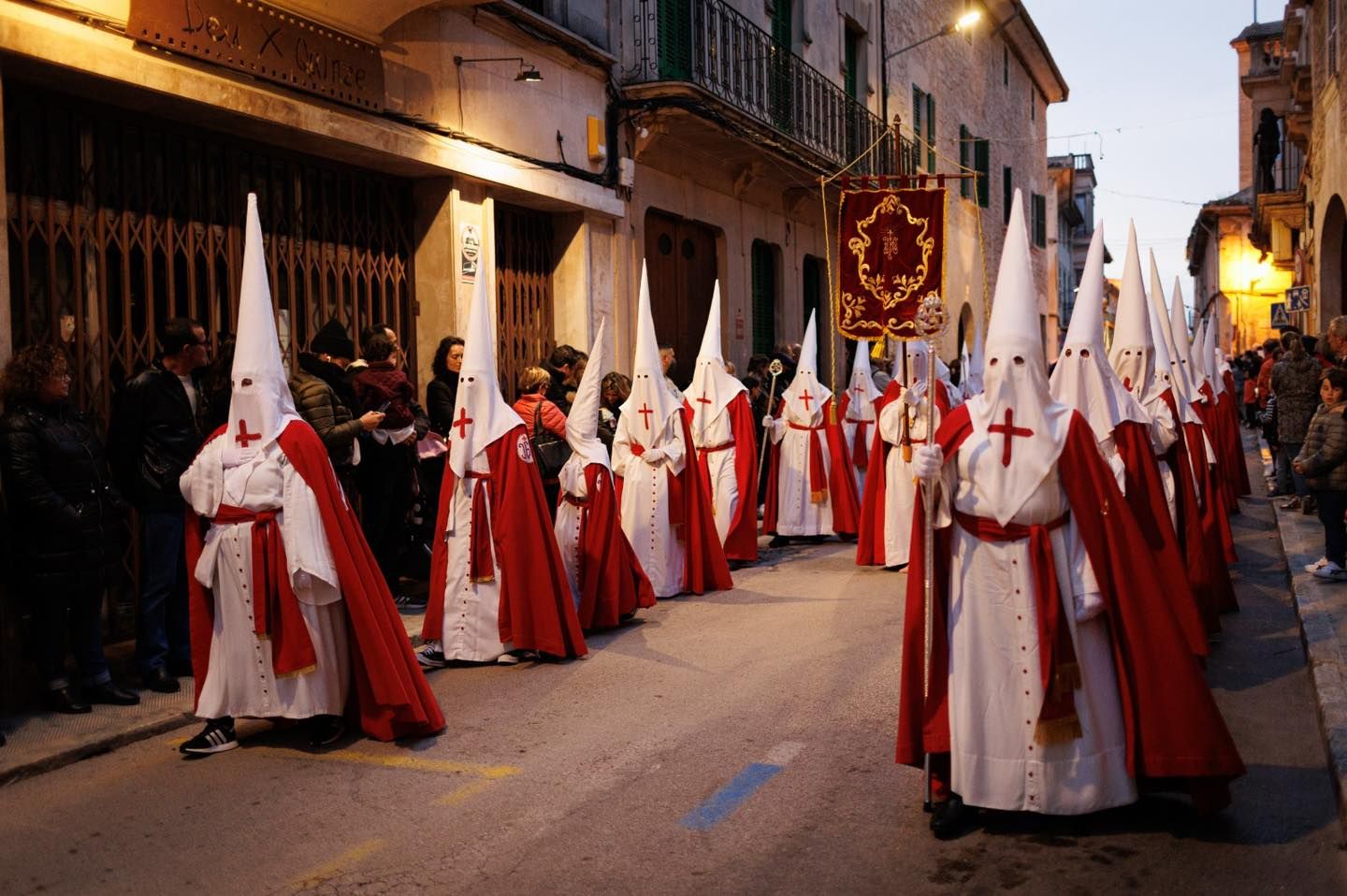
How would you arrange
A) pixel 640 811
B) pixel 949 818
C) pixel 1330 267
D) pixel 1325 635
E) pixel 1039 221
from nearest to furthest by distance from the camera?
pixel 949 818 → pixel 640 811 → pixel 1325 635 → pixel 1330 267 → pixel 1039 221

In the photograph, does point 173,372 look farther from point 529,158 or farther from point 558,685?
point 529,158

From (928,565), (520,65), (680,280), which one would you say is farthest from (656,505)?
(680,280)

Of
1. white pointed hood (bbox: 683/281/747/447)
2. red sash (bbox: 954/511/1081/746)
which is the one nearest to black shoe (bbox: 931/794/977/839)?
red sash (bbox: 954/511/1081/746)

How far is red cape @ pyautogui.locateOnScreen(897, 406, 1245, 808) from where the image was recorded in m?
4.64

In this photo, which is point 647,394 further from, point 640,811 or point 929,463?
point 929,463

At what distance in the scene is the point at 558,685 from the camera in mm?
7367

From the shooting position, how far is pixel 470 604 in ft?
26.1

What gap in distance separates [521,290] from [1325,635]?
866cm

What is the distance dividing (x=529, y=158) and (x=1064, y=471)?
944 centimetres

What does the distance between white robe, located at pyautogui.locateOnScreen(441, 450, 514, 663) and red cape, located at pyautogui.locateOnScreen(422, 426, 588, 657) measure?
0.16 ft

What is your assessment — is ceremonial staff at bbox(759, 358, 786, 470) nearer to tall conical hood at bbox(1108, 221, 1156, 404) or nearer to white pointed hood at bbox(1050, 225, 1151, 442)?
tall conical hood at bbox(1108, 221, 1156, 404)

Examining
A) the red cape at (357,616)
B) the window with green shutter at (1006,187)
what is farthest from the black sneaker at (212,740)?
the window with green shutter at (1006,187)

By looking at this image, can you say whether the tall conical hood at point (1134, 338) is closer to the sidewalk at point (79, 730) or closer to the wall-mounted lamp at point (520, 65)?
the sidewalk at point (79, 730)

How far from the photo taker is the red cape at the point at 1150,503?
5.21 meters
